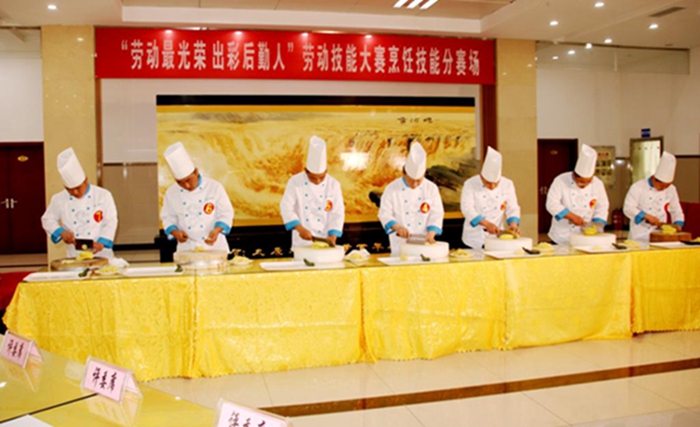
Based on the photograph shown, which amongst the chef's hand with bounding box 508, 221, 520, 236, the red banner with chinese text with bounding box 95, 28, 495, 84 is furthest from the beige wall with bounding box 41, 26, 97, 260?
the chef's hand with bounding box 508, 221, 520, 236

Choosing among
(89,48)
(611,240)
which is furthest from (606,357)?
(89,48)

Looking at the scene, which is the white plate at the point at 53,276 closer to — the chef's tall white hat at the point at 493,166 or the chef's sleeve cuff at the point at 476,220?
the chef's sleeve cuff at the point at 476,220

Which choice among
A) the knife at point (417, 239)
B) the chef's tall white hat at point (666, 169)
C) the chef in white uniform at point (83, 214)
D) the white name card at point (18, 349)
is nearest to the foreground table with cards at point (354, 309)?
the knife at point (417, 239)

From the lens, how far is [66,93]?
20.4 ft

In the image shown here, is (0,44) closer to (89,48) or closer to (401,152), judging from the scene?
(89,48)

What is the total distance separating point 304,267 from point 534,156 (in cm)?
483

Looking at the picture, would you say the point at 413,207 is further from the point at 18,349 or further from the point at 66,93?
the point at 66,93

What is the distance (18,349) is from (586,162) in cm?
454

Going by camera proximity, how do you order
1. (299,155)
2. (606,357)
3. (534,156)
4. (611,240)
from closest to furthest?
(606,357) < (611,240) < (299,155) < (534,156)

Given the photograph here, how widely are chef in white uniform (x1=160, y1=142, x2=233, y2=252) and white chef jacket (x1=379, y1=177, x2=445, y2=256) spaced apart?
1.24 m

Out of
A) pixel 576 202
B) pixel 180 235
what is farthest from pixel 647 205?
pixel 180 235

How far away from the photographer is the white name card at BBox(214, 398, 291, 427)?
1129mm

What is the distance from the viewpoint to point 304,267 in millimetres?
3480

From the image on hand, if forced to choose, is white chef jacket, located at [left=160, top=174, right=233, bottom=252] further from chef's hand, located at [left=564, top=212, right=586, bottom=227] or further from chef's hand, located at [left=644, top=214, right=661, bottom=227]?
chef's hand, located at [left=644, top=214, right=661, bottom=227]
